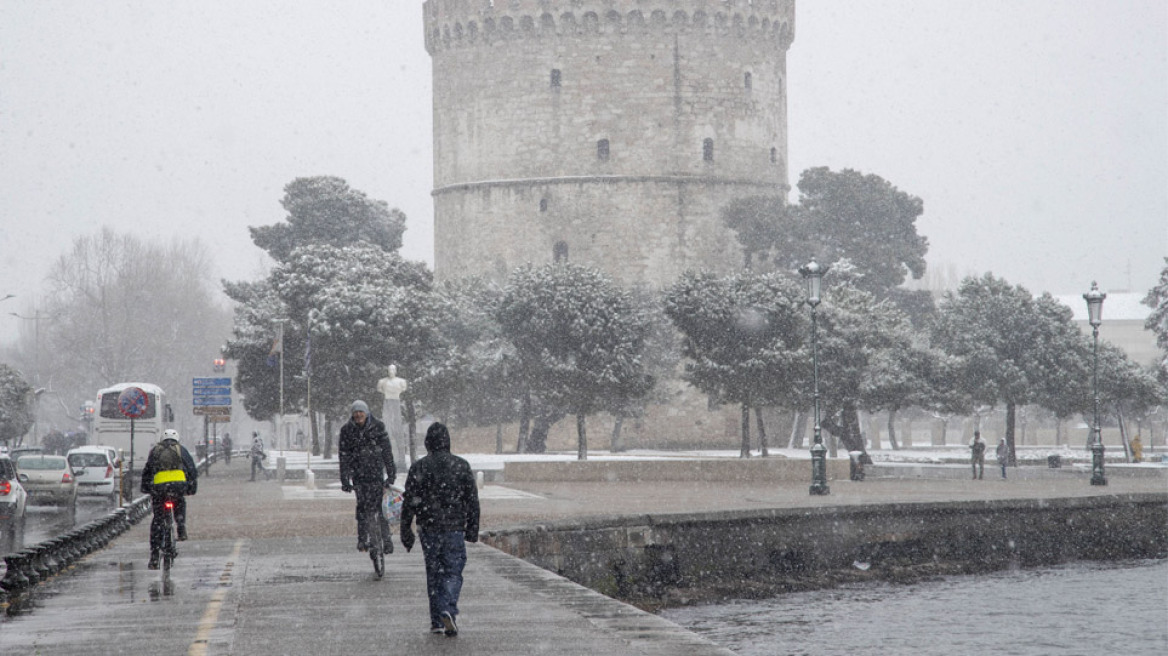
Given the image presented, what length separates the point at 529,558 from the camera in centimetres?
1842

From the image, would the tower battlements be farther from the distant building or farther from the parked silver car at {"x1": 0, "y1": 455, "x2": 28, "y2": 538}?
the distant building

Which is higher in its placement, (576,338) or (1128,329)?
(1128,329)

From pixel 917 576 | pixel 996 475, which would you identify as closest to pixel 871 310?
pixel 996 475

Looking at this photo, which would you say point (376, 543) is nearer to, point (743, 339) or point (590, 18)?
point (743, 339)

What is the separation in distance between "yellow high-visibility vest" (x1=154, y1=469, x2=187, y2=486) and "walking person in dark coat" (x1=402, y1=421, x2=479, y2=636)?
16.0 ft

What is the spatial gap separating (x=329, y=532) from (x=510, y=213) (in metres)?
46.8

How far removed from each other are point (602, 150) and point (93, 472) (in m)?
34.4

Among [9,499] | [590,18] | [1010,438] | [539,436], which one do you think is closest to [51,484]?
[9,499]

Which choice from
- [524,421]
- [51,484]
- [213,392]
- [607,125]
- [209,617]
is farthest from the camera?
[607,125]

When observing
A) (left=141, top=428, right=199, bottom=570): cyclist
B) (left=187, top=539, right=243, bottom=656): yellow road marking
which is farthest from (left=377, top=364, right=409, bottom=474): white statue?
(left=187, top=539, right=243, bottom=656): yellow road marking

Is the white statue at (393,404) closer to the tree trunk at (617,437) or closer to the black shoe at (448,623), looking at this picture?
the black shoe at (448,623)

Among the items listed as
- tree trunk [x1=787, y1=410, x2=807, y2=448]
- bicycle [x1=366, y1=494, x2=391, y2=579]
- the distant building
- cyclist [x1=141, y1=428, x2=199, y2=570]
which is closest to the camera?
bicycle [x1=366, y1=494, x2=391, y2=579]

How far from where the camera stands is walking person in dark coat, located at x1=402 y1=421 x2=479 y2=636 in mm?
10086

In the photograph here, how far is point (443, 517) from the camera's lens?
10125 mm
